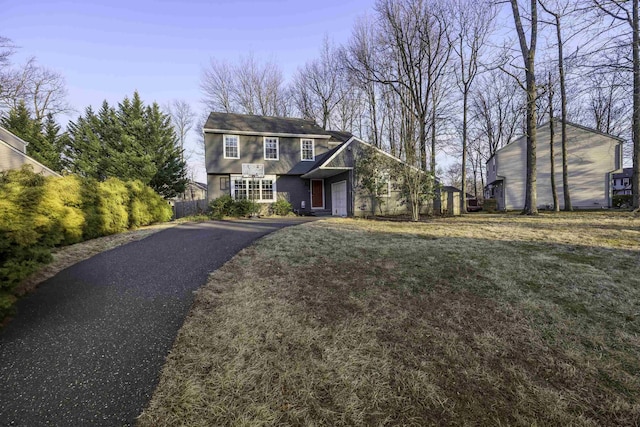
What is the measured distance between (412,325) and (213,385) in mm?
1915

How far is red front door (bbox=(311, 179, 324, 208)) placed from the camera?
17734mm

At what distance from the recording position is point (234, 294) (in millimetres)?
3543

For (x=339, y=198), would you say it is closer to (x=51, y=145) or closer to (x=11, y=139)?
(x=11, y=139)

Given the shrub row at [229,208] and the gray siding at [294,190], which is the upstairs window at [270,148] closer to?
the gray siding at [294,190]

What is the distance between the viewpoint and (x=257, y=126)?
17.3 meters

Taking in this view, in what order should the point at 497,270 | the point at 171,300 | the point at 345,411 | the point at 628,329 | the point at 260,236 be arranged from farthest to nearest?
the point at 260,236
the point at 497,270
the point at 171,300
the point at 628,329
the point at 345,411

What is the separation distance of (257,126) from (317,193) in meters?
5.69

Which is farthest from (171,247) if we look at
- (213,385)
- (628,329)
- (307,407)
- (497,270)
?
(628,329)

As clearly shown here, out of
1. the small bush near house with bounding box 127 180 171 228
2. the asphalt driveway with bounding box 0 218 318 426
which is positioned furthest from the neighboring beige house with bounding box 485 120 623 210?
the asphalt driveway with bounding box 0 218 318 426

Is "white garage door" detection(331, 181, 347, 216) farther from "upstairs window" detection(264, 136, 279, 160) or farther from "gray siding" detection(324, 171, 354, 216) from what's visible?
"upstairs window" detection(264, 136, 279, 160)

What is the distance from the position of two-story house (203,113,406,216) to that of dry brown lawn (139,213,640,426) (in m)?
10.5

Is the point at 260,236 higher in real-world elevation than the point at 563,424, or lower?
higher

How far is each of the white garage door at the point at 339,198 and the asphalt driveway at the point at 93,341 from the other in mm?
10418

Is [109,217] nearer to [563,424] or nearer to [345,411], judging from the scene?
[345,411]
